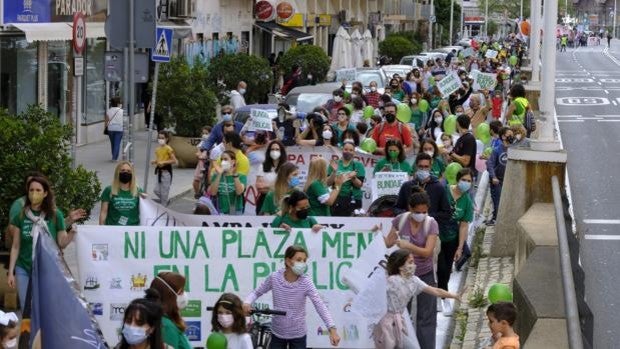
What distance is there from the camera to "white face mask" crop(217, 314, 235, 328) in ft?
29.7

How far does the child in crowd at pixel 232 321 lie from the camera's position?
9.04 m

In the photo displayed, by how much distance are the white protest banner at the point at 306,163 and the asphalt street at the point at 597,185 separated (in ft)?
8.77

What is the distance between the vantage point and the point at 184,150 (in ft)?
94.5

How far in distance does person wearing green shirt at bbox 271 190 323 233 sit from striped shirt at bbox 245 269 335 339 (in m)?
1.47

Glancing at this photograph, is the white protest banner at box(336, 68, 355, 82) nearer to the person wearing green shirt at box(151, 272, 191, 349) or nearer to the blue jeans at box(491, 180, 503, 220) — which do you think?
the blue jeans at box(491, 180, 503, 220)

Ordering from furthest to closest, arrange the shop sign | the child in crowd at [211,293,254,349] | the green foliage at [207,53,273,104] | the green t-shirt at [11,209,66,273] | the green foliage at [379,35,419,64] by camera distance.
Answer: the green foliage at [379,35,419,64]
the shop sign
the green foliage at [207,53,273,104]
the green t-shirt at [11,209,66,273]
the child in crowd at [211,293,254,349]

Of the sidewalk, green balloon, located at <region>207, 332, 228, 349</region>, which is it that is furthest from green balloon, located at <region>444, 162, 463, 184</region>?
green balloon, located at <region>207, 332, 228, 349</region>

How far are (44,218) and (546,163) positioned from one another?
24.1ft

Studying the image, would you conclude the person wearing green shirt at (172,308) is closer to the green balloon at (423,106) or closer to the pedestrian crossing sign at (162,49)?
the pedestrian crossing sign at (162,49)

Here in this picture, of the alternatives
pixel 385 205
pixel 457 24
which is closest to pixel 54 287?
pixel 385 205

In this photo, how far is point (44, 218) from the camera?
1198 centimetres

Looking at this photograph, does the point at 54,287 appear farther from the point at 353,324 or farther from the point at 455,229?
the point at 455,229

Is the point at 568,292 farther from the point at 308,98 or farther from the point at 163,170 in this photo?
the point at 308,98

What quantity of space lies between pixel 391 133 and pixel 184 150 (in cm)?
896
